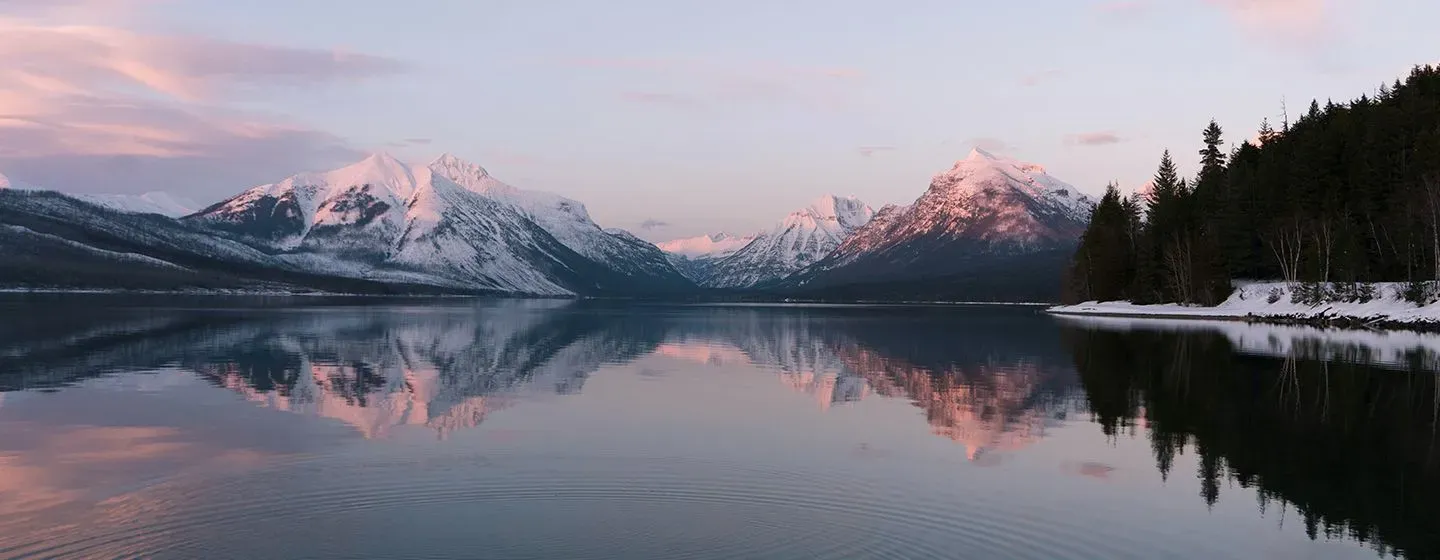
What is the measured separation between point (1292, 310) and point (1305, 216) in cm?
1366

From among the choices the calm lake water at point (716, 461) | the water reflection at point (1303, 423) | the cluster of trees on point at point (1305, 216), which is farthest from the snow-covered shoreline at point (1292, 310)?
the calm lake water at point (716, 461)

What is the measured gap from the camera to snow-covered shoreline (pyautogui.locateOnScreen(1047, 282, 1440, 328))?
86375 millimetres

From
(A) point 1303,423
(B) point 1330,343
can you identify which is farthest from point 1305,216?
(A) point 1303,423

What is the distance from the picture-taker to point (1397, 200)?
103 meters

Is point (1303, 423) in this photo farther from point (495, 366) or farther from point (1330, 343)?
point (1330, 343)

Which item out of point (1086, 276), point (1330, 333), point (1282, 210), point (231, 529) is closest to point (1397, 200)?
point (1282, 210)

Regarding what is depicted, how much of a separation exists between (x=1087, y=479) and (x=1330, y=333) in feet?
231

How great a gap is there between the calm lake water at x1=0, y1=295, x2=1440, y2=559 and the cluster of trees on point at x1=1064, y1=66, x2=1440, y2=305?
55.4 meters

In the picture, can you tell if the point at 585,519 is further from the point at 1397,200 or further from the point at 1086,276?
the point at 1086,276

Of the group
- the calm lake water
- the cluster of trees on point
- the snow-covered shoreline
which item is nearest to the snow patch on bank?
the calm lake water

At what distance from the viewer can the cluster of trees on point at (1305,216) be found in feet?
326

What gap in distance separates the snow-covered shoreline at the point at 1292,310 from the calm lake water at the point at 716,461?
129 feet

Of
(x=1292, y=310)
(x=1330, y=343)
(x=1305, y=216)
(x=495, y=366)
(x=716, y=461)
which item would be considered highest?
(x=1305, y=216)

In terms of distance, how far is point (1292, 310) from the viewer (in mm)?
105812
